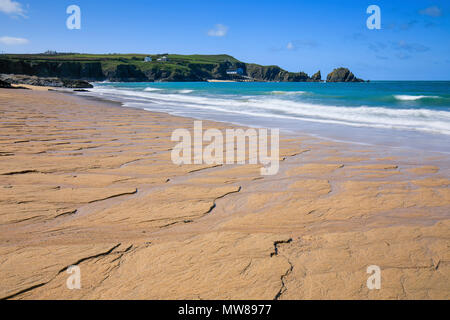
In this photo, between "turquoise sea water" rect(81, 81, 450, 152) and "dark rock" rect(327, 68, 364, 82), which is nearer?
"turquoise sea water" rect(81, 81, 450, 152)

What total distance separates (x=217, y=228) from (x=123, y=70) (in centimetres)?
9446

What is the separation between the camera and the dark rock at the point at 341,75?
111250 millimetres

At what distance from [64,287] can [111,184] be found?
1.41 m

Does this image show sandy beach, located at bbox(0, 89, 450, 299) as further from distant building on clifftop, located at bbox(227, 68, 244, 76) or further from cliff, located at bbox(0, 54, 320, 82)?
distant building on clifftop, located at bbox(227, 68, 244, 76)

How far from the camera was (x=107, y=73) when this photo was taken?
281ft

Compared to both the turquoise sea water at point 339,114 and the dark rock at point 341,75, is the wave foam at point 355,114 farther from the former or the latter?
the dark rock at point 341,75

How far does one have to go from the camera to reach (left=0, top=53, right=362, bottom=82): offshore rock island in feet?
229

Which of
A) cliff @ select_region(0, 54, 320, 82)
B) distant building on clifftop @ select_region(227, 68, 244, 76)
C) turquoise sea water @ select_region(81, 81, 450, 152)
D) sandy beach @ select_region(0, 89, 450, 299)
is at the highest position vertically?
distant building on clifftop @ select_region(227, 68, 244, 76)

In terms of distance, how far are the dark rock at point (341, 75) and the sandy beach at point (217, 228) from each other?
119 meters

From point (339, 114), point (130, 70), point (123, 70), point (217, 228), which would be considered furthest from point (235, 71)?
point (217, 228)

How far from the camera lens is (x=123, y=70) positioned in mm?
87562

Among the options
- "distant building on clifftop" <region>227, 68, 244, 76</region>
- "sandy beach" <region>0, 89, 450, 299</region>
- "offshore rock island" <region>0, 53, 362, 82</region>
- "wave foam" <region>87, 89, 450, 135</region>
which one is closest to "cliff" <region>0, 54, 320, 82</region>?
"offshore rock island" <region>0, 53, 362, 82</region>

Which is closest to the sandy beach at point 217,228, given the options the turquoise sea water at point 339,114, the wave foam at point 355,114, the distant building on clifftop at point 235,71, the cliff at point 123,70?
the turquoise sea water at point 339,114
